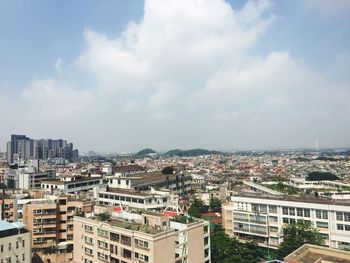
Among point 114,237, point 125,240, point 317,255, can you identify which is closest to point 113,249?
point 114,237

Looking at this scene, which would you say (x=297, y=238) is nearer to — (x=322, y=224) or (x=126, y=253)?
(x=322, y=224)

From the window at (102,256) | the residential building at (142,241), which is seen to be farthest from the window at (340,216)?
the window at (102,256)

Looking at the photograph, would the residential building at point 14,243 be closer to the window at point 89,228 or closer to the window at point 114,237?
the window at point 89,228

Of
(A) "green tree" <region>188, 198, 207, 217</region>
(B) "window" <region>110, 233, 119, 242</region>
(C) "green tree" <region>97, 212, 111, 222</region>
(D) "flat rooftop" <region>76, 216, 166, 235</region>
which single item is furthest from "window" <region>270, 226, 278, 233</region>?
(B) "window" <region>110, 233, 119, 242</region>

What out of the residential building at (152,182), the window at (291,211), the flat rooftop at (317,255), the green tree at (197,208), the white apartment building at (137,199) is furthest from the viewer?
the residential building at (152,182)

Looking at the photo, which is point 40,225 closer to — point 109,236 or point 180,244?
point 109,236

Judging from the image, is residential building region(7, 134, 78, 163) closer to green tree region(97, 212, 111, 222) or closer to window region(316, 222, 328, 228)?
green tree region(97, 212, 111, 222)
